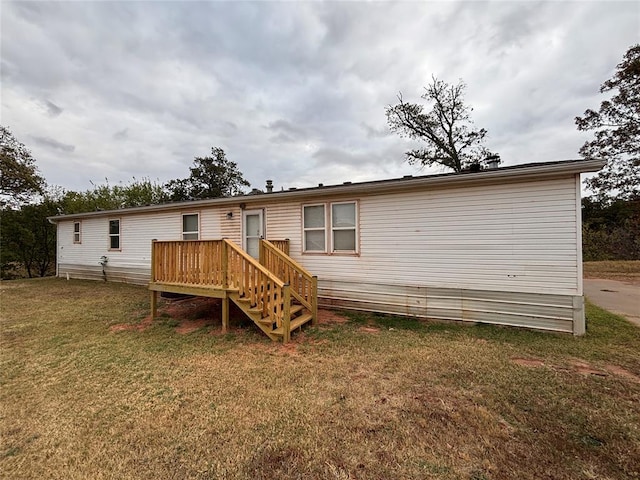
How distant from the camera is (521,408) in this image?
2.66 meters

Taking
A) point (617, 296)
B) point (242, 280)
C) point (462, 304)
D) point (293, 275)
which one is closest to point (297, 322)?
point (293, 275)

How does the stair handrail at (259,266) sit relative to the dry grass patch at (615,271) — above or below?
above

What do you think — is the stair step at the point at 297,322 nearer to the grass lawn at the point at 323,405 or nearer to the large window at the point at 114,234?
the grass lawn at the point at 323,405

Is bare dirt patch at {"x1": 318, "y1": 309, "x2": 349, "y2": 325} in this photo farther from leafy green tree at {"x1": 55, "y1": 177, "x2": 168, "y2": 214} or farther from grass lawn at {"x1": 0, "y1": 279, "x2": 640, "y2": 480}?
leafy green tree at {"x1": 55, "y1": 177, "x2": 168, "y2": 214}

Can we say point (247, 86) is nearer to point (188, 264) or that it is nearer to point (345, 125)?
point (345, 125)

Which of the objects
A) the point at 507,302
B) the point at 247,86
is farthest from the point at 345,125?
the point at 507,302

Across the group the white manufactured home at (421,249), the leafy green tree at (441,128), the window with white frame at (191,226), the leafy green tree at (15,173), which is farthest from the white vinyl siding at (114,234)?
the leafy green tree at (441,128)

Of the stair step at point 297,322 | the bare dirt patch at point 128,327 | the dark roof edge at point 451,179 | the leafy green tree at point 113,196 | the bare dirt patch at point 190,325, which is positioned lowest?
the bare dirt patch at point 190,325

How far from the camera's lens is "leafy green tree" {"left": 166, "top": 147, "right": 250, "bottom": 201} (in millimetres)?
25547

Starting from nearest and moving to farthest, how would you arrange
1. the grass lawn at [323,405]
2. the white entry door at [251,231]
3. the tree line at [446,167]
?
the grass lawn at [323,405]
the white entry door at [251,231]
the tree line at [446,167]

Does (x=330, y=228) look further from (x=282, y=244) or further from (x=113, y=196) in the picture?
(x=113, y=196)

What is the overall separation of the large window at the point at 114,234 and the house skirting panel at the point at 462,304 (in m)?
9.28

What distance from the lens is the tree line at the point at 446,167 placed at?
13.9 m

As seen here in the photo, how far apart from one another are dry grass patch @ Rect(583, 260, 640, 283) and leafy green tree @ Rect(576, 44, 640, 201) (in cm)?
364
